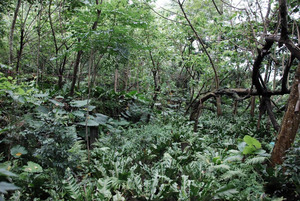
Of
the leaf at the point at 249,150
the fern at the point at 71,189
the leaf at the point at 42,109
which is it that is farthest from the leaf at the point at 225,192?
the leaf at the point at 42,109

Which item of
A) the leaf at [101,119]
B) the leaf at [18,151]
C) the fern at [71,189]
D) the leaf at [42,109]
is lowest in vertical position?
the fern at [71,189]

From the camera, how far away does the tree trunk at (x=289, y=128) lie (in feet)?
7.44

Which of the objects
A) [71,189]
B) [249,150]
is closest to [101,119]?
[71,189]

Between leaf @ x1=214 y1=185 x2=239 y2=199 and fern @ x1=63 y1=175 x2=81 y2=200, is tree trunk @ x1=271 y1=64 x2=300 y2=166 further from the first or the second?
fern @ x1=63 y1=175 x2=81 y2=200

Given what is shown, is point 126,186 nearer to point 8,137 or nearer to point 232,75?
point 8,137

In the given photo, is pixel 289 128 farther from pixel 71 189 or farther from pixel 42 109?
pixel 42 109

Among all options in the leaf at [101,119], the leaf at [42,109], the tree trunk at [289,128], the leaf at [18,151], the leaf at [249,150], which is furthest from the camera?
the leaf at [101,119]

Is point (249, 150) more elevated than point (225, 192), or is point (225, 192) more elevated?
point (249, 150)

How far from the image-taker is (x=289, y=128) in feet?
7.51

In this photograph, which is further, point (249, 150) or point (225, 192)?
point (249, 150)

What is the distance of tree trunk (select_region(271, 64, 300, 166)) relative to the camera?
2268 millimetres

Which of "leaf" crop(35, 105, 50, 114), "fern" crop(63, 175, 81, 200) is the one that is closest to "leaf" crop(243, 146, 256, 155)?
"fern" crop(63, 175, 81, 200)

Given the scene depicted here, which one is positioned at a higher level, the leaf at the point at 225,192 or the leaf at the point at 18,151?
the leaf at the point at 18,151

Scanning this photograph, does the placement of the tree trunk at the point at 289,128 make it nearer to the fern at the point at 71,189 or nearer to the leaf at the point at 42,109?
the fern at the point at 71,189
